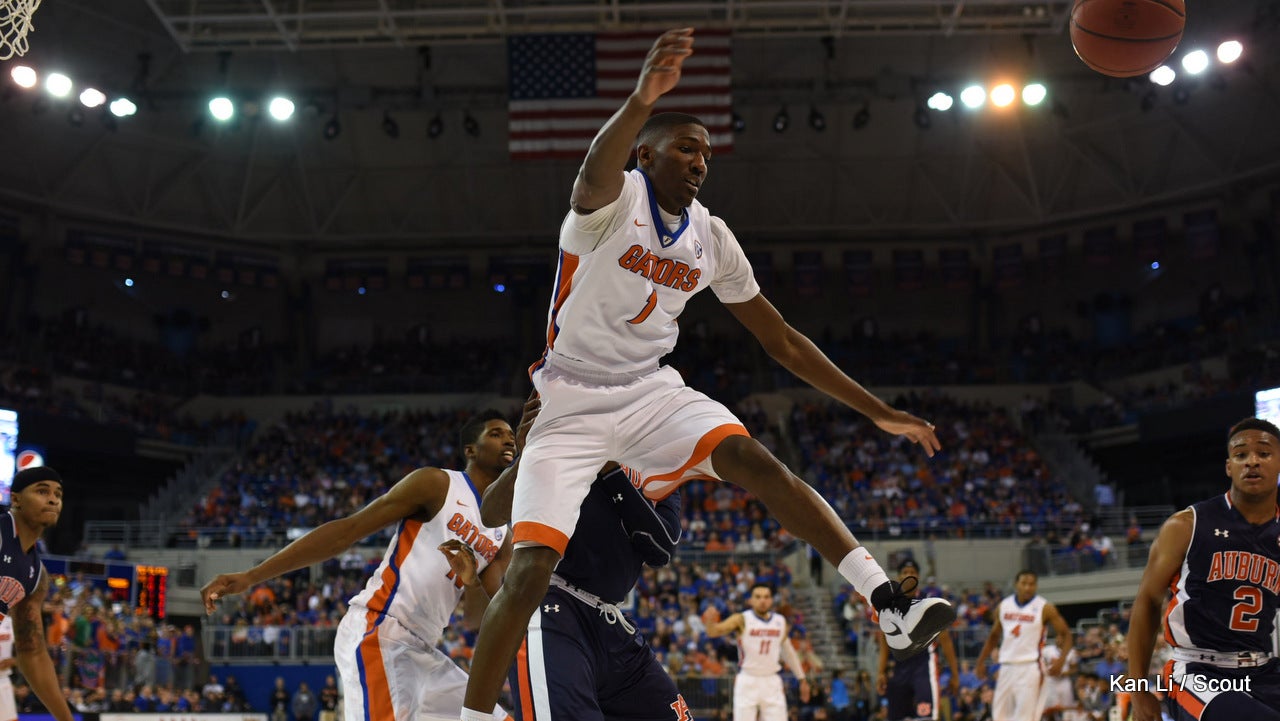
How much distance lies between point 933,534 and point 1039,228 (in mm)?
14128

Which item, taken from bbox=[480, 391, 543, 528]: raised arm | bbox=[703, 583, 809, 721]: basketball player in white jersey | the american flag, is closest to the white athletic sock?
bbox=[480, 391, 543, 528]: raised arm

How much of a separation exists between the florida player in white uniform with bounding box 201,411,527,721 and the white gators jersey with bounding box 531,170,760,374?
94cm

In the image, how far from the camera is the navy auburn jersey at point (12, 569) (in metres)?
6.82

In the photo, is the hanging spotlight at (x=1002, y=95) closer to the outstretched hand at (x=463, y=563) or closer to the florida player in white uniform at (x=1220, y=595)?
the florida player in white uniform at (x=1220, y=595)

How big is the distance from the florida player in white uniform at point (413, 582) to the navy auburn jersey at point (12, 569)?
91.8 inches

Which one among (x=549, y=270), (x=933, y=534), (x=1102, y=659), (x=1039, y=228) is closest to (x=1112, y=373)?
(x=1039, y=228)

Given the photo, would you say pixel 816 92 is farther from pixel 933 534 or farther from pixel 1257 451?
pixel 1257 451

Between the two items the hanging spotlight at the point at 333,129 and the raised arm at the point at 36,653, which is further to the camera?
the hanging spotlight at the point at 333,129

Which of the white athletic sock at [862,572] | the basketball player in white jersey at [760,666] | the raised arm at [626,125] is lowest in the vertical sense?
the basketball player in white jersey at [760,666]

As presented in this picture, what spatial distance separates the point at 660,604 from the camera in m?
21.3

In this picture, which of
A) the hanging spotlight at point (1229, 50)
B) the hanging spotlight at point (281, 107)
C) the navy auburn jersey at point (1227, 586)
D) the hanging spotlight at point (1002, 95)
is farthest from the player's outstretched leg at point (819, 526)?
the hanging spotlight at point (281, 107)

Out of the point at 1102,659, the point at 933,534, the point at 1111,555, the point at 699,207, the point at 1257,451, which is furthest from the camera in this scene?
the point at 933,534

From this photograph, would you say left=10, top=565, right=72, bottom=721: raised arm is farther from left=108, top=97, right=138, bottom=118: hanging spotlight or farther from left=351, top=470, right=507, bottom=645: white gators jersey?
left=108, top=97, right=138, bottom=118: hanging spotlight

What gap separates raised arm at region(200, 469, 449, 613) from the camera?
17.5 ft
